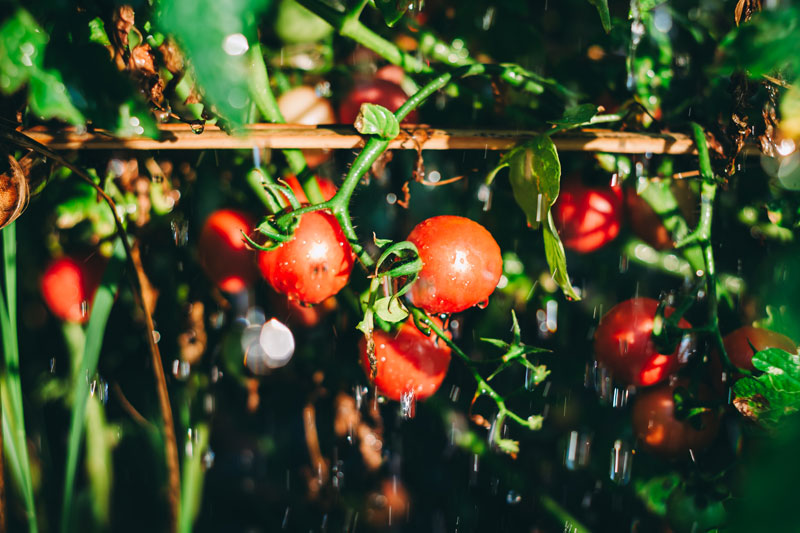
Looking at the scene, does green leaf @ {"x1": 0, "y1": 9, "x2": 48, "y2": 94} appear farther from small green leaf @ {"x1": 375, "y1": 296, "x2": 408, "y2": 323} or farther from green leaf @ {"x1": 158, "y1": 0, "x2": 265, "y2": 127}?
small green leaf @ {"x1": 375, "y1": 296, "x2": 408, "y2": 323}

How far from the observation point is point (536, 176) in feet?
1.61

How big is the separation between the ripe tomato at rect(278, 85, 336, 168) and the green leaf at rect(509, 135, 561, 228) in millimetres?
230

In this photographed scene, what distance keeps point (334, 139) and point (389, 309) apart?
17 centimetres

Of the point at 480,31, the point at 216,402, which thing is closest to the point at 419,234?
the point at 480,31

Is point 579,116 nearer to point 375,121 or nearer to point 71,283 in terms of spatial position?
point 375,121

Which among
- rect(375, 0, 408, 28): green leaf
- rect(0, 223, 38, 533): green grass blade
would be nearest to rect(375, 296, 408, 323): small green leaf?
rect(375, 0, 408, 28): green leaf

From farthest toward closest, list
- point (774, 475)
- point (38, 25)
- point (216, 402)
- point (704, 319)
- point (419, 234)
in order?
point (216, 402) → point (704, 319) → point (419, 234) → point (38, 25) → point (774, 475)

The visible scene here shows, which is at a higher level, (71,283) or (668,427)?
(71,283)

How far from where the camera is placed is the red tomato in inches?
21.0

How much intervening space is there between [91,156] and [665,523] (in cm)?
86

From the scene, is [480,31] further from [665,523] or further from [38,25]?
[665,523]

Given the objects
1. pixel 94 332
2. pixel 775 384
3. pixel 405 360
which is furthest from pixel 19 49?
pixel 775 384

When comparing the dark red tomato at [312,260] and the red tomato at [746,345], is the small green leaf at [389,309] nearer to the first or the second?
the dark red tomato at [312,260]

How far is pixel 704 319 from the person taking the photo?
2.02ft
